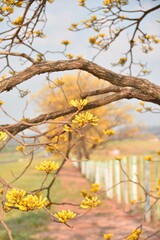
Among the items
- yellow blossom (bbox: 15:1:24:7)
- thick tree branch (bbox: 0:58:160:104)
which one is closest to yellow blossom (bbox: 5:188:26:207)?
thick tree branch (bbox: 0:58:160:104)

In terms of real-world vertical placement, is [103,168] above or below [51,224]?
above

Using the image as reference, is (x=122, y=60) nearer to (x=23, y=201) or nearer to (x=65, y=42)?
(x=65, y=42)

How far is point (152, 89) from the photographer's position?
18.1 feet

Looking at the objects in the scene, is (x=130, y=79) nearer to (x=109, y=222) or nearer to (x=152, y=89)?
(x=152, y=89)

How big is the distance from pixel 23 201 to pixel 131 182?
13784 millimetres

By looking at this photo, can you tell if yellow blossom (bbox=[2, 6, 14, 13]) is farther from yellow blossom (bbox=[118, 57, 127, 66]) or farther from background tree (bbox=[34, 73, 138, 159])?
background tree (bbox=[34, 73, 138, 159])

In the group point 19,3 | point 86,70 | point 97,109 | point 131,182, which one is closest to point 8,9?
point 19,3

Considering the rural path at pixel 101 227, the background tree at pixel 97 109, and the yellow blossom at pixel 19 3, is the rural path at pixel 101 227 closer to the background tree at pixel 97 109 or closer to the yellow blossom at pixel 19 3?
the yellow blossom at pixel 19 3

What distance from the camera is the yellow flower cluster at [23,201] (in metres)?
2.60

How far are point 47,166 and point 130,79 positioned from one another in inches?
107

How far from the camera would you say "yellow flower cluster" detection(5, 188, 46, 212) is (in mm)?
2602

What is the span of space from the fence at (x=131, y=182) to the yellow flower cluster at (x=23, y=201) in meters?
4.34

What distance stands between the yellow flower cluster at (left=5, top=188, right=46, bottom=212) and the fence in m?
4.34

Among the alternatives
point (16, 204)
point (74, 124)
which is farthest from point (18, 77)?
point (16, 204)
